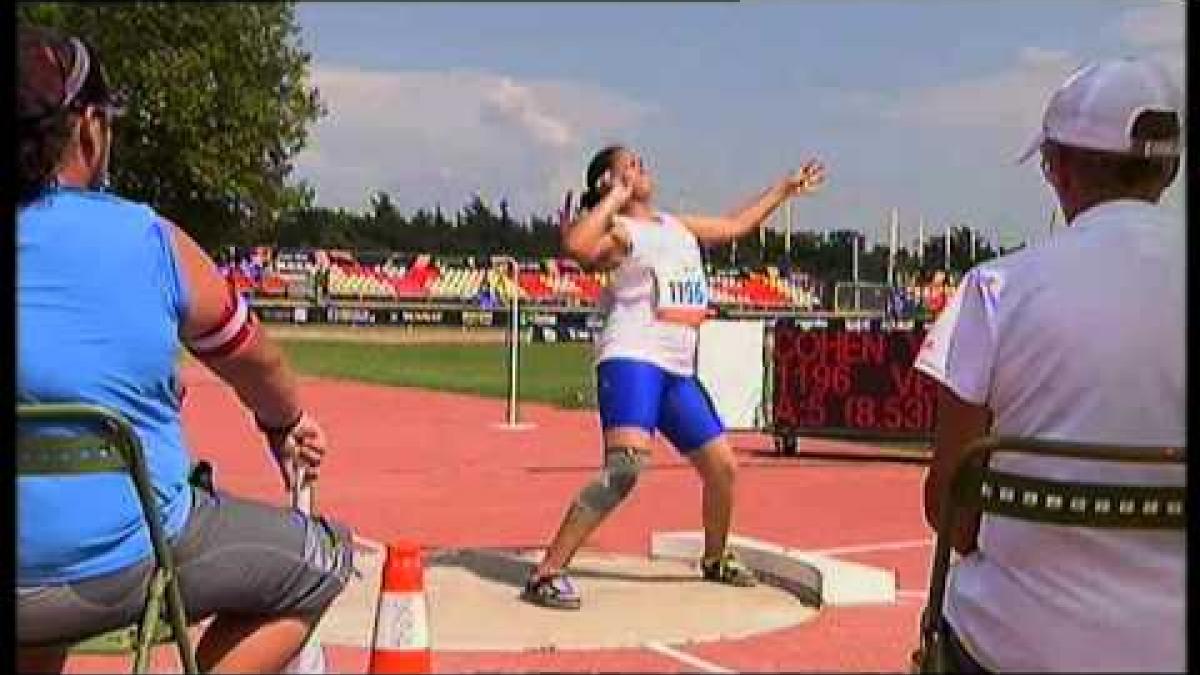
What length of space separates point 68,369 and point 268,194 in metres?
8.15

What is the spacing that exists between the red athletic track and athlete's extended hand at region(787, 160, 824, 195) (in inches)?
68.0

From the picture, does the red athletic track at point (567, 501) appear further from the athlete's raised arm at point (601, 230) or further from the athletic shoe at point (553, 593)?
the athlete's raised arm at point (601, 230)

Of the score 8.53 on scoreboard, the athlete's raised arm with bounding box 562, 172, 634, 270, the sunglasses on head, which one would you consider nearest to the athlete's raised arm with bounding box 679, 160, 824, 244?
the athlete's raised arm with bounding box 562, 172, 634, 270

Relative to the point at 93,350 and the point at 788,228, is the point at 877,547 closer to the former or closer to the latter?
the point at 788,228

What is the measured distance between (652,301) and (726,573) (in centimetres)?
137

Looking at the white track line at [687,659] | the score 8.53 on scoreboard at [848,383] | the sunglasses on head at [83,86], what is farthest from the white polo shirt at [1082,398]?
the score 8.53 on scoreboard at [848,383]

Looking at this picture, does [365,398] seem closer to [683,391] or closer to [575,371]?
[575,371]

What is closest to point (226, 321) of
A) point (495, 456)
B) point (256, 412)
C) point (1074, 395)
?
point (256, 412)

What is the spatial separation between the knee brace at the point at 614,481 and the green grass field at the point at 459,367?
14.0 meters

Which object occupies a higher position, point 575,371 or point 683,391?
point 683,391

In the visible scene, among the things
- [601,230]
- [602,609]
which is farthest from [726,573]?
[601,230]

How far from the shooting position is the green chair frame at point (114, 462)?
9.10ft
